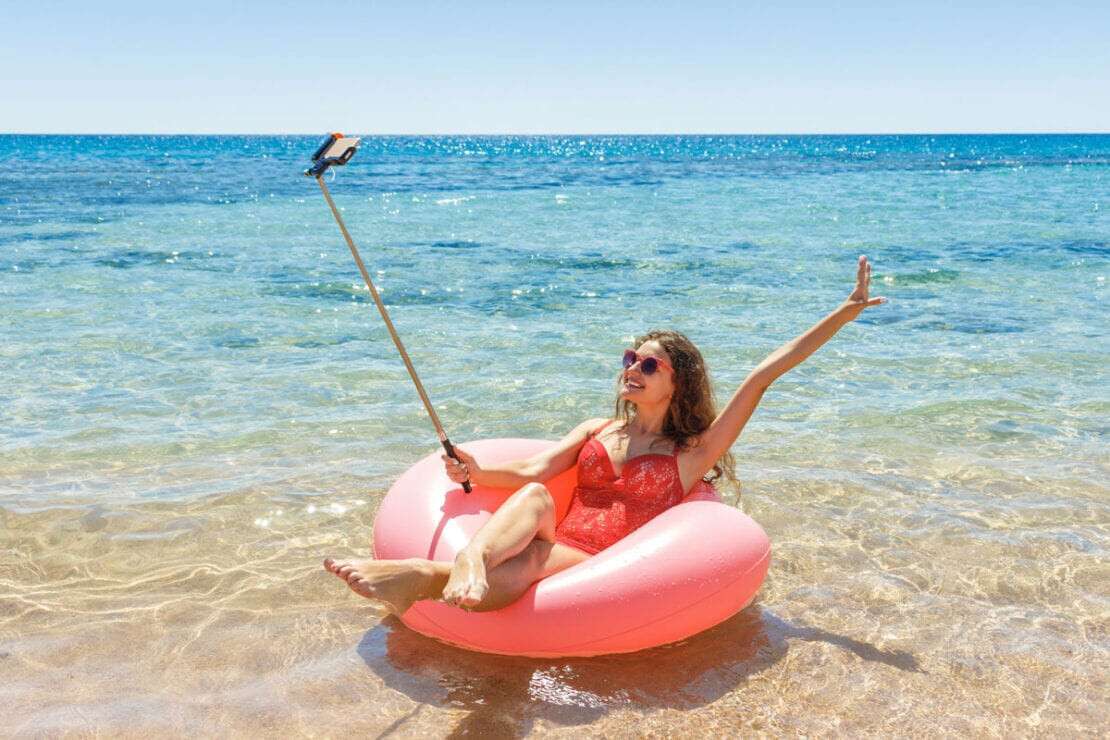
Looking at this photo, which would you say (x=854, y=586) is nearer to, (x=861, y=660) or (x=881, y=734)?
(x=861, y=660)

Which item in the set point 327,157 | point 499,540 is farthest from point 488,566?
point 327,157

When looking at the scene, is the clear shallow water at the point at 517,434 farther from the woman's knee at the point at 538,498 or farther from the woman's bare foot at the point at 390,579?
the woman's knee at the point at 538,498

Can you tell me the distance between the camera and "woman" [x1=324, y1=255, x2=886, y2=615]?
3.90 metres

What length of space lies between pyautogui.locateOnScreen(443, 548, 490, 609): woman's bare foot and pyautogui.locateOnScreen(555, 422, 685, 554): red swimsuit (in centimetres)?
71

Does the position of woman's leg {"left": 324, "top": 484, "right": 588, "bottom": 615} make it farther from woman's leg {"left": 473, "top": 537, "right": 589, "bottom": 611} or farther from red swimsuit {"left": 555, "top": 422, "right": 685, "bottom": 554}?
red swimsuit {"left": 555, "top": 422, "right": 685, "bottom": 554}

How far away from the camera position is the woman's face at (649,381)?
416 cm

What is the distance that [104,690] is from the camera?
3523 millimetres

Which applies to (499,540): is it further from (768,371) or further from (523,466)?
(768,371)

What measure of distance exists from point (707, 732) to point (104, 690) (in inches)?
80.7

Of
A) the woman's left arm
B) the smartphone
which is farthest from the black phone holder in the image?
the woman's left arm

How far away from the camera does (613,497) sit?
4.12 metres

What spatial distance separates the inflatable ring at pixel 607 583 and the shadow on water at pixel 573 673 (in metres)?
0.10

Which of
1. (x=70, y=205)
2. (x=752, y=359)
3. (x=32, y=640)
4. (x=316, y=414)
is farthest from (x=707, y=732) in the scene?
(x=70, y=205)

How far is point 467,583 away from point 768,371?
1547mm
